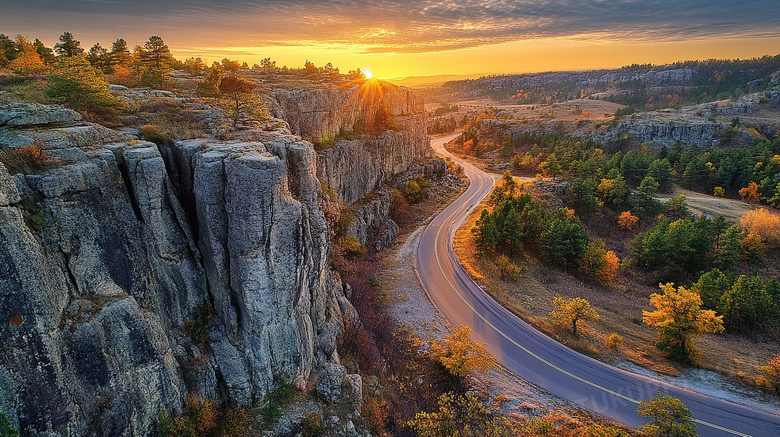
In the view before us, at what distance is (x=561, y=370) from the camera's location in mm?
35375

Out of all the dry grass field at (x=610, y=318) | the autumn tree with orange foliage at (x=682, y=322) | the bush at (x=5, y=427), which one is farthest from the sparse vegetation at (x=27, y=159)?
the autumn tree with orange foliage at (x=682, y=322)

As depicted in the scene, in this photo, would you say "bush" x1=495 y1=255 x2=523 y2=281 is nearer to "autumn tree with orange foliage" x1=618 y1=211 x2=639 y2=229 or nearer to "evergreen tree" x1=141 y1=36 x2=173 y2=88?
"autumn tree with orange foliage" x1=618 y1=211 x2=639 y2=229

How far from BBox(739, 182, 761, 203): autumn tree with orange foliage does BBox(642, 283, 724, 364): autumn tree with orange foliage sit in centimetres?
7008

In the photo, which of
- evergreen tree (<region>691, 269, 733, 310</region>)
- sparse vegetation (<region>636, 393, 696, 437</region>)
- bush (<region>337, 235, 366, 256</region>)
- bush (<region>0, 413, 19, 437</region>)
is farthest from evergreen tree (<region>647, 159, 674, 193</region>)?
bush (<region>0, 413, 19, 437</region>)

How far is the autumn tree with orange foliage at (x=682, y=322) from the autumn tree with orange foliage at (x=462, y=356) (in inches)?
727

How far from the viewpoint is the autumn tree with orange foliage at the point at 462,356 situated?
1304 inches

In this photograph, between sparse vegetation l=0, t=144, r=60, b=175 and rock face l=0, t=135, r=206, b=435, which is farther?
sparse vegetation l=0, t=144, r=60, b=175

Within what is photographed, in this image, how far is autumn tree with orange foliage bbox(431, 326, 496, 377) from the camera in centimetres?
3312

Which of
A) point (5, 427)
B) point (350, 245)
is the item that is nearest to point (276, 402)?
point (5, 427)

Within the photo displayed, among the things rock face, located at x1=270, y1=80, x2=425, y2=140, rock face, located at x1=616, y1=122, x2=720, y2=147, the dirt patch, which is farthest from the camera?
rock face, located at x1=616, y1=122, x2=720, y2=147

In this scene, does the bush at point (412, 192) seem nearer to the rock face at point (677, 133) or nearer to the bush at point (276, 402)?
the bush at point (276, 402)

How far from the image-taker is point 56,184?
604 inches

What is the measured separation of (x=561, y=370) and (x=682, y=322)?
13.4 meters

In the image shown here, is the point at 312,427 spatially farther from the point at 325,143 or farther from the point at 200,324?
the point at 325,143
